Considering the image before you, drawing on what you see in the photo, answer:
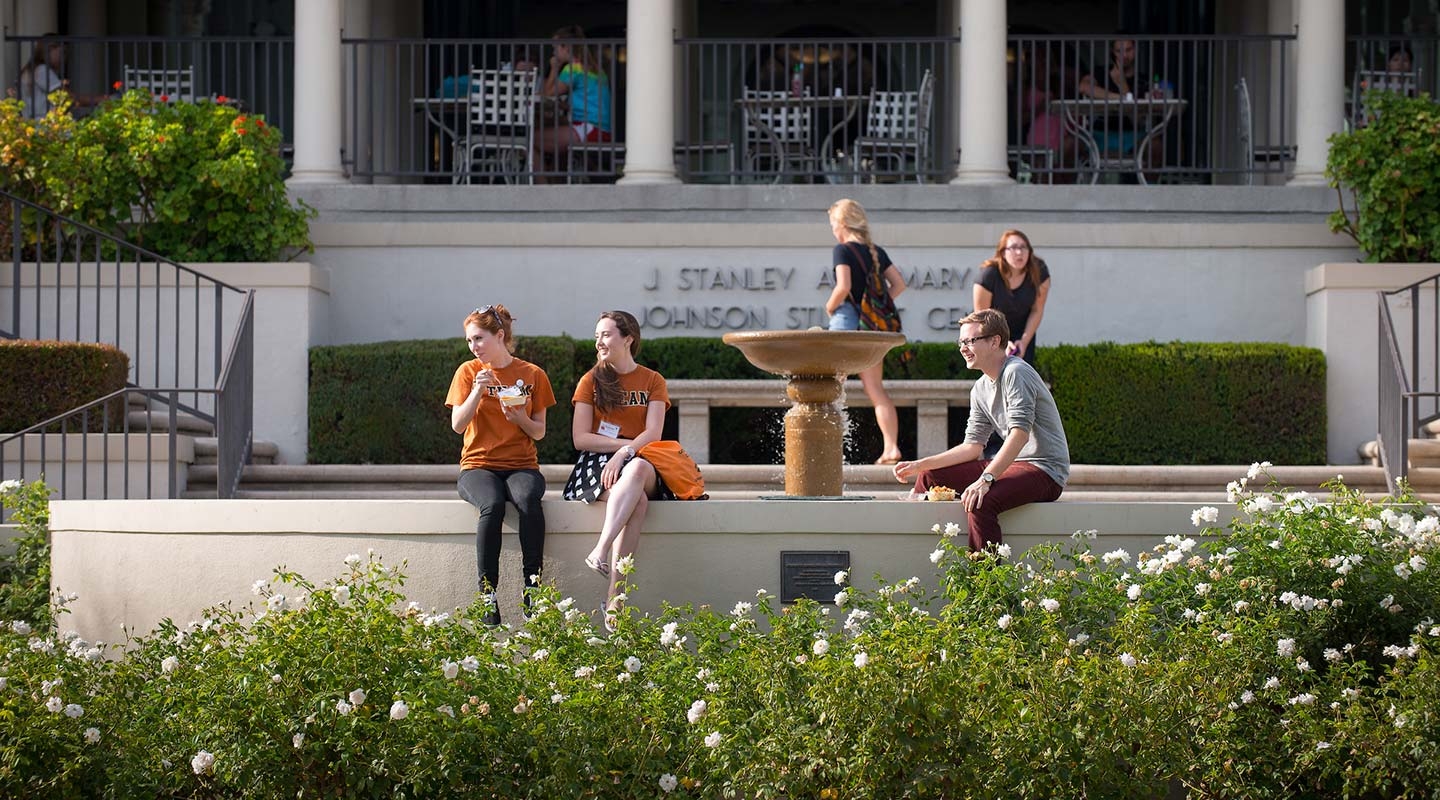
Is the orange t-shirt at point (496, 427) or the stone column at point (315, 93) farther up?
the stone column at point (315, 93)

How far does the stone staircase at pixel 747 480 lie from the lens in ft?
34.8

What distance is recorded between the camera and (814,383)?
8414 millimetres

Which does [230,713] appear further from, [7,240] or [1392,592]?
[7,240]

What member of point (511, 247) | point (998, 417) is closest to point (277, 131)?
point (511, 247)

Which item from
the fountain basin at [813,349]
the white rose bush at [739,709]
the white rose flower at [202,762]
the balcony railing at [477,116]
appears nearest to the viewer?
the white rose flower at [202,762]

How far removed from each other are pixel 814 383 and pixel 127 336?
20.8ft

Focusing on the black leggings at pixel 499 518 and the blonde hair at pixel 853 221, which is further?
the blonde hair at pixel 853 221

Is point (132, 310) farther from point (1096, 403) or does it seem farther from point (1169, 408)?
point (1169, 408)

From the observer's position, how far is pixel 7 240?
12.8 m

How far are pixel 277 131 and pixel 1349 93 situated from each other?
34.1ft

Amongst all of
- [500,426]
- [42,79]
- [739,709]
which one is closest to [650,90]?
[42,79]

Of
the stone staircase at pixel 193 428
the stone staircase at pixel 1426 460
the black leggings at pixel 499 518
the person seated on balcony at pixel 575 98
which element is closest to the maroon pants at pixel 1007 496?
the black leggings at pixel 499 518

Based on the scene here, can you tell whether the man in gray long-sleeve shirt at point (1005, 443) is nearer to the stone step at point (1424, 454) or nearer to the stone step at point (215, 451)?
the stone step at point (1424, 454)

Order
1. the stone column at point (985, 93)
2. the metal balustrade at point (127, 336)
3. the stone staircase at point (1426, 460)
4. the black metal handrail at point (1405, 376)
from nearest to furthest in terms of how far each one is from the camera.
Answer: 1. the metal balustrade at point (127, 336)
2. the stone staircase at point (1426, 460)
3. the black metal handrail at point (1405, 376)
4. the stone column at point (985, 93)
